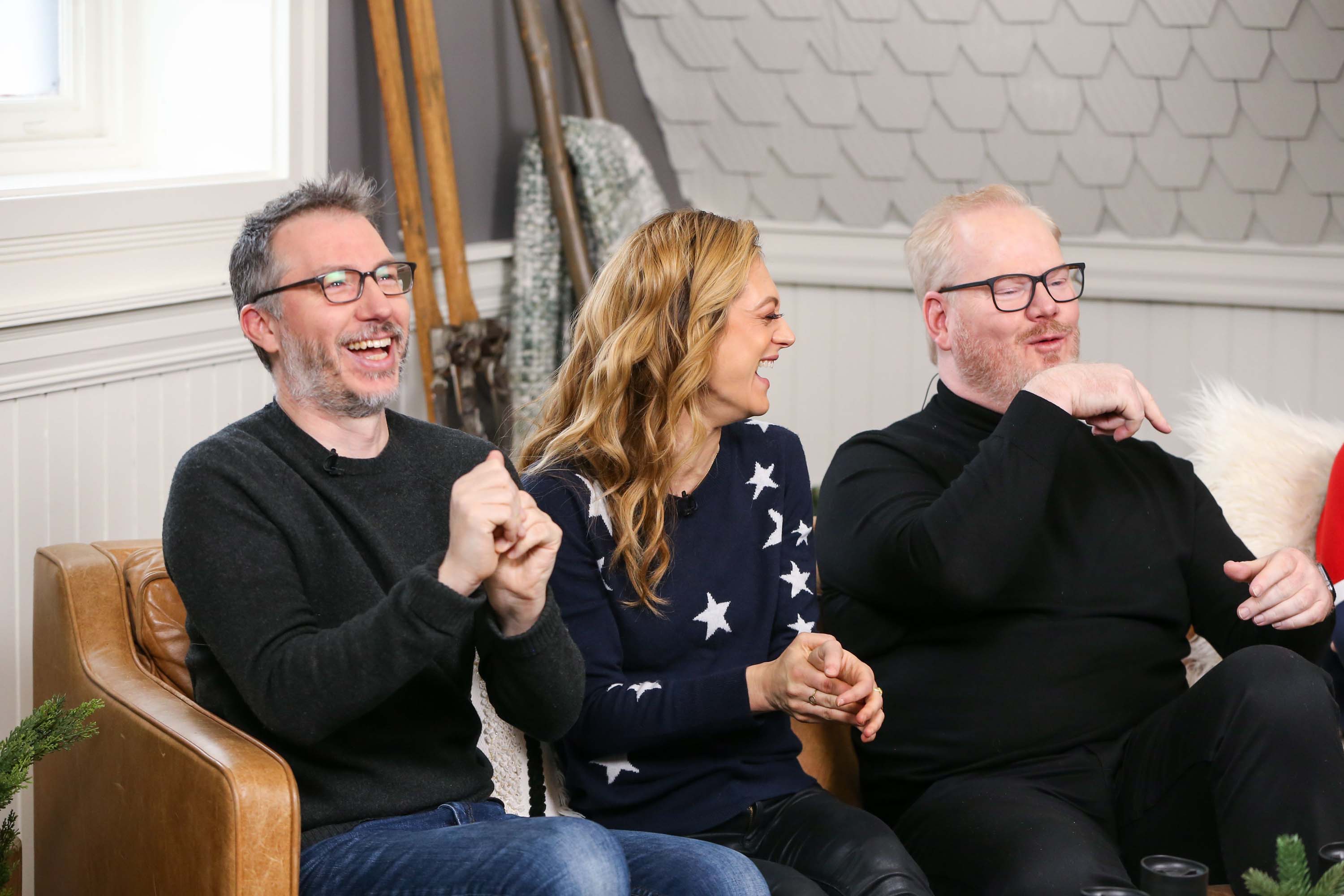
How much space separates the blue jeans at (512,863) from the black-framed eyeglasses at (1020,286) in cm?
85

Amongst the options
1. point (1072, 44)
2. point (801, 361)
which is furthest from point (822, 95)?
point (801, 361)

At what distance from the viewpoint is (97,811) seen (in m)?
1.60

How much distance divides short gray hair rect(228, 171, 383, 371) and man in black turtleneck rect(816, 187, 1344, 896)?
A: 748 millimetres

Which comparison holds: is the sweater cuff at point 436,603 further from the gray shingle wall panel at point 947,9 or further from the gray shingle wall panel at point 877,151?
the gray shingle wall panel at point 877,151

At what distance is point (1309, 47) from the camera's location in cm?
306

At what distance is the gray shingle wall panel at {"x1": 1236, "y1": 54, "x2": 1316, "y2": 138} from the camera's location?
3.13 metres

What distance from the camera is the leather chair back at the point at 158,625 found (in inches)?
67.1

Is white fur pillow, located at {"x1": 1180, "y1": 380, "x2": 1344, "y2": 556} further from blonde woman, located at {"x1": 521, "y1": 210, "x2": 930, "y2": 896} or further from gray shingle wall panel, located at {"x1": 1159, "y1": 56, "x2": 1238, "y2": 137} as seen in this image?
gray shingle wall panel, located at {"x1": 1159, "y1": 56, "x2": 1238, "y2": 137}

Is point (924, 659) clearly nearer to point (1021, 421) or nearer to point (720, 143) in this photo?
point (1021, 421)

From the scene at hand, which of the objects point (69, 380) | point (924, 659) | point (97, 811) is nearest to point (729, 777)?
point (924, 659)

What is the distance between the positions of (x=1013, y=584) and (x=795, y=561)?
28 centimetres

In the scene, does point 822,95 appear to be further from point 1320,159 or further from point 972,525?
point 972,525

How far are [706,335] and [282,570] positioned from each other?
1.94ft

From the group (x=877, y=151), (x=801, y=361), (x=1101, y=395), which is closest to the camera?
(x=1101, y=395)
